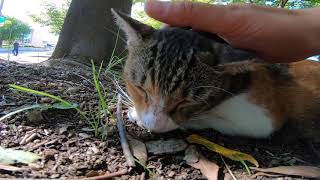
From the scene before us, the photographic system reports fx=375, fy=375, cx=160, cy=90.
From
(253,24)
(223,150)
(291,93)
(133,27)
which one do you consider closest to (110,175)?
(223,150)

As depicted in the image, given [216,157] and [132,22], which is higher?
[132,22]

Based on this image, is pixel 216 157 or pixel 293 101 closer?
pixel 216 157

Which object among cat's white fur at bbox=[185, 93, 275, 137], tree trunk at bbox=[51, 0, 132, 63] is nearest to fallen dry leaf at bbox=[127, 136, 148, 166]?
cat's white fur at bbox=[185, 93, 275, 137]

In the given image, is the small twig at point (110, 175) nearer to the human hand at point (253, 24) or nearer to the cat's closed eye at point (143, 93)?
the cat's closed eye at point (143, 93)

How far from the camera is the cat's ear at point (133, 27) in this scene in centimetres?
212

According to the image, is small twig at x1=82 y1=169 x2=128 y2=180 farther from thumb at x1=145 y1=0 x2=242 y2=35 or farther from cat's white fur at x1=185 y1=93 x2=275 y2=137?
thumb at x1=145 y1=0 x2=242 y2=35

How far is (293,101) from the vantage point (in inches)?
95.6

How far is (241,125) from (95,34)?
283 cm

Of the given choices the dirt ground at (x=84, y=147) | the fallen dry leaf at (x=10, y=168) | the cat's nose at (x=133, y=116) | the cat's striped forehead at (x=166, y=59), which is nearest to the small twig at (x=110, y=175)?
the dirt ground at (x=84, y=147)

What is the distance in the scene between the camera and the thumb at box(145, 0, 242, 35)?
1.99 metres

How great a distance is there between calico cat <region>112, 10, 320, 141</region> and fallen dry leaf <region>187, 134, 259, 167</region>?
0.14m

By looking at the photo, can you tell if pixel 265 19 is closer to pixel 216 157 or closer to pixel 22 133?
pixel 216 157

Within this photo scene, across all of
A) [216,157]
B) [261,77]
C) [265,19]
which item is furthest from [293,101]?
[216,157]

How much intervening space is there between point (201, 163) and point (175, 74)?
516 mm
